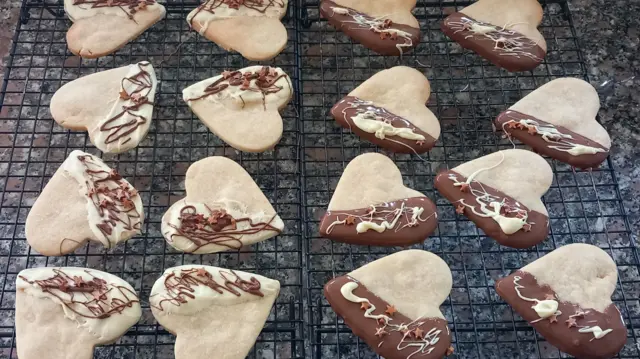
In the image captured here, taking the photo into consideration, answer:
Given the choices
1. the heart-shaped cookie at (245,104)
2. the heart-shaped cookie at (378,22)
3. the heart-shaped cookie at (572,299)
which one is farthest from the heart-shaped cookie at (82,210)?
the heart-shaped cookie at (572,299)

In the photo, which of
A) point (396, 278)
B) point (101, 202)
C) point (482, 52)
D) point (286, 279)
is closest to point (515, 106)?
point (482, 52)

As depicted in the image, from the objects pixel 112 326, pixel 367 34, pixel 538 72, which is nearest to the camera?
pixel 112 326

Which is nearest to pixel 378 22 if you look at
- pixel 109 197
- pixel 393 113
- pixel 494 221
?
pixel 393 113

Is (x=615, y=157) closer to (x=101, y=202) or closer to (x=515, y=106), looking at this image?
(x=515, y=106)

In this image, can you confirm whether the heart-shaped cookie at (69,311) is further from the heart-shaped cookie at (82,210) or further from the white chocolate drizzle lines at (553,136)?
the white chocolate drizzle lines at (553,136)

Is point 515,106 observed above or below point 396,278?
above

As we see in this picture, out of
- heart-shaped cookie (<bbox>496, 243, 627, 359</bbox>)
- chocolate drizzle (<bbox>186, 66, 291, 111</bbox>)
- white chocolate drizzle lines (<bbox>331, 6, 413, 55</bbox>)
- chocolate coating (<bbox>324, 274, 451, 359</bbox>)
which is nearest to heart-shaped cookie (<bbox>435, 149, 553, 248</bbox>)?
heart-shaped cookie (<bbox>496, 243, 627, 359</bbox>)
